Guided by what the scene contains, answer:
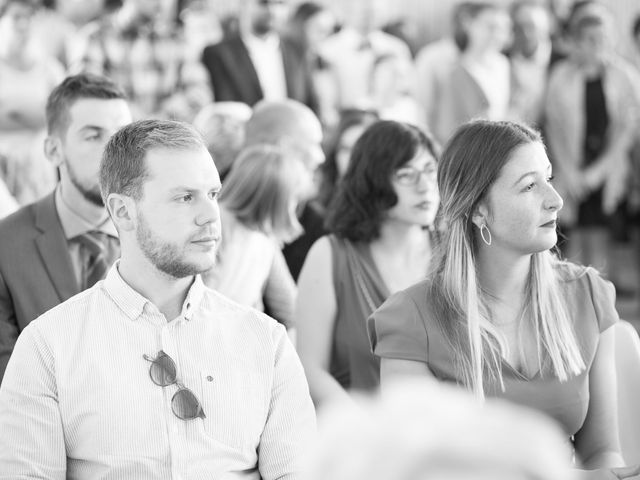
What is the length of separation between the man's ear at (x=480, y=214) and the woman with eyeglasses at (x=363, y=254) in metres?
0.64

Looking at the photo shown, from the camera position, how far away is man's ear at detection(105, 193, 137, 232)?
215cm

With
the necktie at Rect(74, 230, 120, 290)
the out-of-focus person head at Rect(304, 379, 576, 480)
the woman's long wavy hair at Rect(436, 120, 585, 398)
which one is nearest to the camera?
the out-of-focus person head at Rect(304, 379, 576, 480)

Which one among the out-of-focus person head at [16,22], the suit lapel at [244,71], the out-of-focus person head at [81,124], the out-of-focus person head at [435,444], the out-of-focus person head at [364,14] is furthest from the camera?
the out-of-focus person head at [364,14]

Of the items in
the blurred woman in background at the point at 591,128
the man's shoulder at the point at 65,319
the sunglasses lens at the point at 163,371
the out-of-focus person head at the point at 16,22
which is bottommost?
the blurred woman in background at the point at 591,128

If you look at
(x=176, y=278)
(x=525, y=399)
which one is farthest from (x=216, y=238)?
(x=525, y=399)

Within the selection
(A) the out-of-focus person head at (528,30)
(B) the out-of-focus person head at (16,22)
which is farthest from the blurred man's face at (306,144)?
(A) the out-of-focus person head at (528,30)

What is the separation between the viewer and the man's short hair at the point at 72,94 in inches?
115

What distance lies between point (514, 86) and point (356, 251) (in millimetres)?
3631

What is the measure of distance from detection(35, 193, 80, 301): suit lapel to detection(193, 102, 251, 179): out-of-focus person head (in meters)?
1.39

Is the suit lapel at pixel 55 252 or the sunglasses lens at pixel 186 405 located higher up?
the suit lapel at pixel 55 252

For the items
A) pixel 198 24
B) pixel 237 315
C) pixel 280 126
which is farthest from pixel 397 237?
pixel 198 24

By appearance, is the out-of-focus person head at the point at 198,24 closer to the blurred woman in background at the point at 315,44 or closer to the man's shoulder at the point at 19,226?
the blurred woman in background at the point at 315,44

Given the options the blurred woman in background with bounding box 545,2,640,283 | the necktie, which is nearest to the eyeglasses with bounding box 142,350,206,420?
the necktie

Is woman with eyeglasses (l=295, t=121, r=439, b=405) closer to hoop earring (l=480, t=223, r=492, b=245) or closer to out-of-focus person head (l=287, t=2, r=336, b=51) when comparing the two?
hoop earring (l=480, t=223, r=492, b=245)
